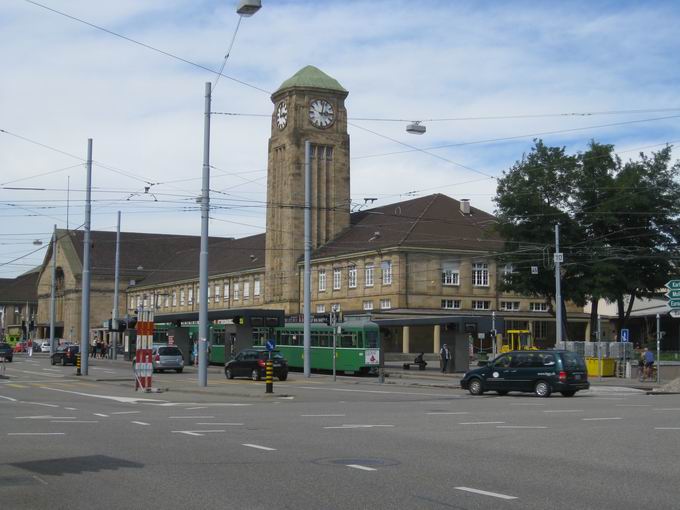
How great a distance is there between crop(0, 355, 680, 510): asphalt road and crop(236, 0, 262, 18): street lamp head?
912 centimetres

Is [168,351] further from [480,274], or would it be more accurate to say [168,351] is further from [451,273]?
[480,274]

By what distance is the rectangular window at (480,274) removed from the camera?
85.9 metres

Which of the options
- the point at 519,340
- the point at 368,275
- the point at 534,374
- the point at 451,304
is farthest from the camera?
the point at 368,275

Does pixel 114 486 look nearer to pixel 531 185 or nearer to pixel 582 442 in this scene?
pixel 582 442

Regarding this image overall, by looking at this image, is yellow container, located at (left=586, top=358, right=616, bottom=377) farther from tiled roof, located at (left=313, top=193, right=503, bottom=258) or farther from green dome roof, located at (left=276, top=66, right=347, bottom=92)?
green dome roof, located at (left=276, top=66, right=347, bottom=92)

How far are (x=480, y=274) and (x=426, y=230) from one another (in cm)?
678

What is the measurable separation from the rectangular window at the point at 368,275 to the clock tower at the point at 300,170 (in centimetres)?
765

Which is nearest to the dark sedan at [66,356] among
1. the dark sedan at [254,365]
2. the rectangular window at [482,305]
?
the dark sedan at [254,365]

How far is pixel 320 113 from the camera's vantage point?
91562 millimetres

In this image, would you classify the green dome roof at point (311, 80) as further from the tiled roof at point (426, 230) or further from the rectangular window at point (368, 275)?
the rectangular window at point (368, 275)

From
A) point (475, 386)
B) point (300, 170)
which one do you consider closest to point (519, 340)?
point (300, 170)

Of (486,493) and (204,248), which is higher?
(204,248)

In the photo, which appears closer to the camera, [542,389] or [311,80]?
[542,389]

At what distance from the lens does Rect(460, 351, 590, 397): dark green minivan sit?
103ft
